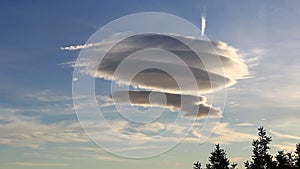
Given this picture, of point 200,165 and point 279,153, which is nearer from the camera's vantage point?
point 279,153

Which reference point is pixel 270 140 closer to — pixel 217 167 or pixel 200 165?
pixel 217 167

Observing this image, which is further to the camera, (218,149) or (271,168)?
(218,149)

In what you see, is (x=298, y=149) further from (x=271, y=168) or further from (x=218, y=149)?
(x=218, y=149)

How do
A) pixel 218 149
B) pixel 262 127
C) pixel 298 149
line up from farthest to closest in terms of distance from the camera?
pixel 218 149, pixel 298 149, pixel 262 127

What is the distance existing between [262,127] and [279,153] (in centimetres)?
784

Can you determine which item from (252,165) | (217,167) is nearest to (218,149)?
(217,167)

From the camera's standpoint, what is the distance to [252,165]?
100750mm

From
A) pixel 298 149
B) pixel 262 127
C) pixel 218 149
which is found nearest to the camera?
pixel 262 127

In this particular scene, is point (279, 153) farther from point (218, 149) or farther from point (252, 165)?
point (218, 149)

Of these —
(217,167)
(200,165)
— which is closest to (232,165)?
(217,167)

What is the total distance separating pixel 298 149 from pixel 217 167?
17918 millimetres

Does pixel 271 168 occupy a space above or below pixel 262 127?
below

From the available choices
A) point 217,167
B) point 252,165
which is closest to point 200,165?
point 217,167

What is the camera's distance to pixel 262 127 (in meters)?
97.5
